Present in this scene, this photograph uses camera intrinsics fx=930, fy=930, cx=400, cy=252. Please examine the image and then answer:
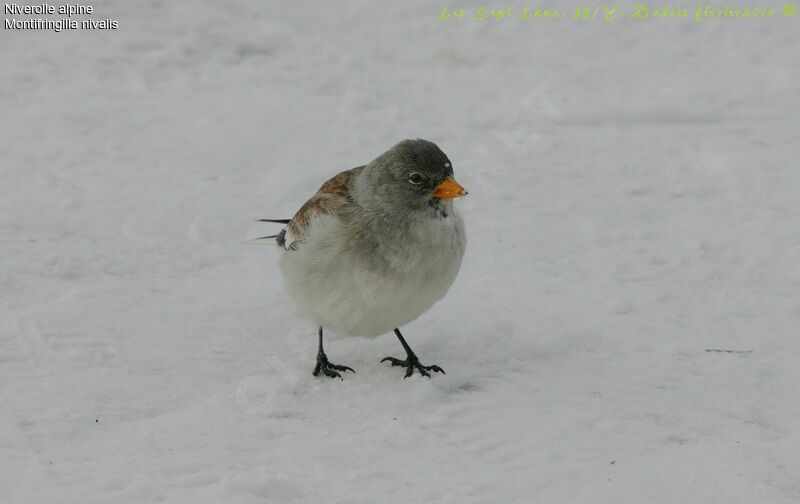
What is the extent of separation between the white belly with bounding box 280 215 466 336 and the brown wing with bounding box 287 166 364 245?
8 cm

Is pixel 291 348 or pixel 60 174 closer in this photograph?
pixel 291 348

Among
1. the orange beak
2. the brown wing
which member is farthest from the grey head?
the brown wing

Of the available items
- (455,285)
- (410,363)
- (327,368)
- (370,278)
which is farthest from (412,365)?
(455,285)

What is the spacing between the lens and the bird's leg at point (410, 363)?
14.6 ft

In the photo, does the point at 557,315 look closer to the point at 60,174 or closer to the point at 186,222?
the point at 186,222

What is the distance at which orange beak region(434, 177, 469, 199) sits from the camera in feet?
14.0

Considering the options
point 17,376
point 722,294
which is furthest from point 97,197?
point 722,294

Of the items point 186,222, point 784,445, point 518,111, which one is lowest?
point 784,445

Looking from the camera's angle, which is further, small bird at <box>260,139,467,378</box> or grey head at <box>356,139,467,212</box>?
grey head at <box>356,139,467,212</box>

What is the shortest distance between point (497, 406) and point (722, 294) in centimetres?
177

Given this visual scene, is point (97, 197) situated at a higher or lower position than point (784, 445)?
higher

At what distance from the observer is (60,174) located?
6539mm

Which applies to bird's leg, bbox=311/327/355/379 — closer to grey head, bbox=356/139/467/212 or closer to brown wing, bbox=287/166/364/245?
brown wing, bbox=287/166/364/245

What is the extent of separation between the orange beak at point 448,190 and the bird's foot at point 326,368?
0.96 metres
